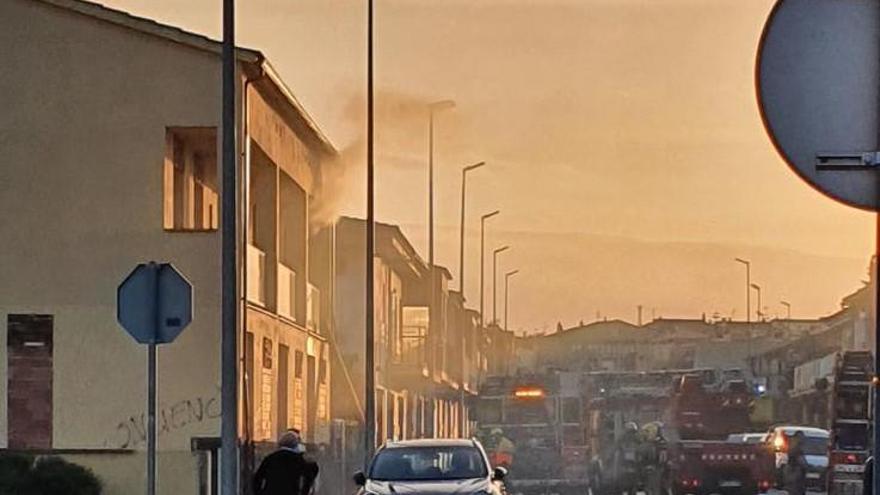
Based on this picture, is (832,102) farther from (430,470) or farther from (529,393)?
(529,393)

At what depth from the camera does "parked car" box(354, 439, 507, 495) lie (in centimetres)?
2253

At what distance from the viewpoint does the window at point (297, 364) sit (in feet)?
123

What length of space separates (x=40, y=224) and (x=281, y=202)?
10.8 m

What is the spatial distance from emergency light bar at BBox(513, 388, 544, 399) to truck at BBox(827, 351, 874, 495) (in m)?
18.4

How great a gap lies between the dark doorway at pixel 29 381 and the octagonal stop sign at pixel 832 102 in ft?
74.5

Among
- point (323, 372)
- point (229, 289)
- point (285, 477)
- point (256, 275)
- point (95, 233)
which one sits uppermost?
point (95, 233)

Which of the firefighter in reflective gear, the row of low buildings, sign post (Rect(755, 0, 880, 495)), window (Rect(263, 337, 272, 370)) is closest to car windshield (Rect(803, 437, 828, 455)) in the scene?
the firefighter in reflective gear

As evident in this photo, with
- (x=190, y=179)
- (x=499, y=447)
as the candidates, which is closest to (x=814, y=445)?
(x=499, y=447)

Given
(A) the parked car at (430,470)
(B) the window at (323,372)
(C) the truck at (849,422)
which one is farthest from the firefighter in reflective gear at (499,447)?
(A) the parked car at (430,470)

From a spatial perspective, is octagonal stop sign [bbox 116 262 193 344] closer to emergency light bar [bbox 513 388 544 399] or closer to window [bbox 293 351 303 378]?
window [bbox 293 351 303 378]

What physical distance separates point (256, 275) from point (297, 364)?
623cm

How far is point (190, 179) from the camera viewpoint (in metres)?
31.4

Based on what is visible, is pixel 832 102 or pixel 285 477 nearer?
pixel 832 102

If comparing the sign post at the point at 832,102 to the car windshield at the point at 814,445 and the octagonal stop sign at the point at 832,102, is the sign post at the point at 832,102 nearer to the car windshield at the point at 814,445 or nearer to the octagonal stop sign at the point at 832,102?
the octagonal stop sign at the point at 832,102
